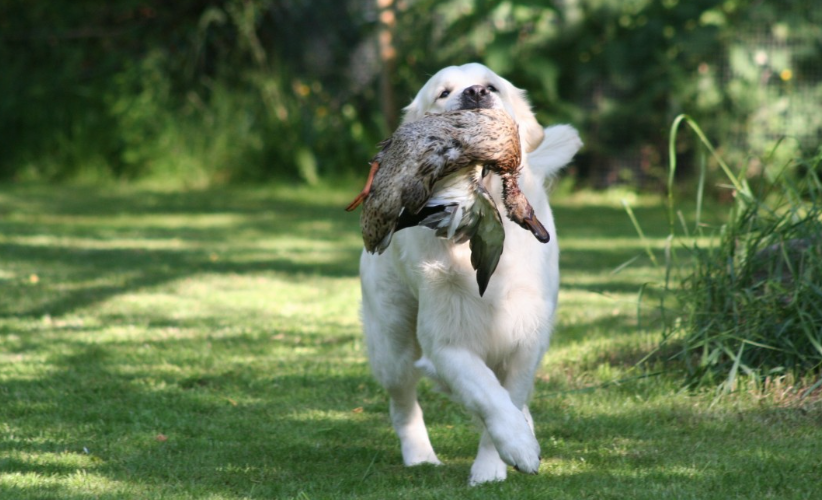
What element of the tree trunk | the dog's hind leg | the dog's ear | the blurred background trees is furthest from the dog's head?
the tree trunk

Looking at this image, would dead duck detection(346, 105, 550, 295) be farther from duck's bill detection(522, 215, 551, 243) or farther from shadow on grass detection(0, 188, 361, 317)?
shadow on grass detection(0, 188, 361, 317)

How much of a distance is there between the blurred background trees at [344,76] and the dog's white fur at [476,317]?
7.02 m

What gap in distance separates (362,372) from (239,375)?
1.94 ft

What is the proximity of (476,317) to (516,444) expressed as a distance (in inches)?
18.6

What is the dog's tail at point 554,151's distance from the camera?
383 centimetres

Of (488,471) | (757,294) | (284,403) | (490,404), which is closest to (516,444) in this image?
(490,404)

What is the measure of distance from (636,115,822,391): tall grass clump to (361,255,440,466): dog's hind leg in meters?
1.30

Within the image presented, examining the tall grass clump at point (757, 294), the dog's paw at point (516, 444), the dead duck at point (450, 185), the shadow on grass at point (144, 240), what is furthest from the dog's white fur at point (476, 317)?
the shadow on grass at point (144, 240)

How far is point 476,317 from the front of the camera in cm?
333

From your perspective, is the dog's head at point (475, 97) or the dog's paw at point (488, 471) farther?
the dog's head at point (475, 97)

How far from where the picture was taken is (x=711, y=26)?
37.4 ft

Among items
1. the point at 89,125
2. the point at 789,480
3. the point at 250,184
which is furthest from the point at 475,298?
the point at 89,125

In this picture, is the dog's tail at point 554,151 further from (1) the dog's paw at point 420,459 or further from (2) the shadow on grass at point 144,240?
(2) the shadow on grass at point 144,240

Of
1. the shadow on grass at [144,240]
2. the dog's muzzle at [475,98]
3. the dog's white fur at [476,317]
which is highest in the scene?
the dog's muzzle at [475,98]
